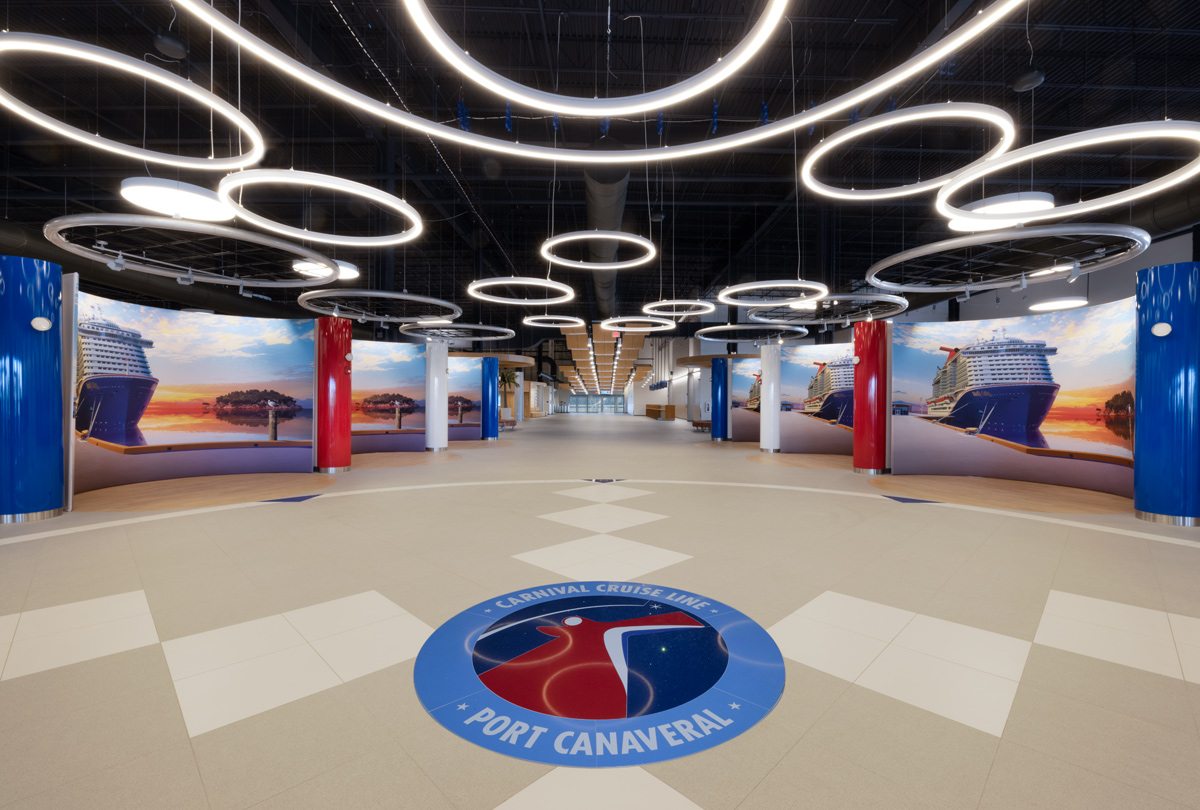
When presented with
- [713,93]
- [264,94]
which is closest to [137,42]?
[264,94]

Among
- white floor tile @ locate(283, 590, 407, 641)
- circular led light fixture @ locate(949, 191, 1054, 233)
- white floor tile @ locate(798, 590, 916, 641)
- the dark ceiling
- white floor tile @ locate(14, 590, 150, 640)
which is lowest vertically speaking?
white floor tile @ locate(14, 590, 150, 640)

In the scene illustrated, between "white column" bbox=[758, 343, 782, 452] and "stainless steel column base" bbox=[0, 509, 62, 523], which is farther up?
"white column" bbox=[758, 343, 782, 452]

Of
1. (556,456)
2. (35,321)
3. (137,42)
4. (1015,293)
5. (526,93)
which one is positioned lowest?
(556,456)

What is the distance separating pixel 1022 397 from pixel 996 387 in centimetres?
49

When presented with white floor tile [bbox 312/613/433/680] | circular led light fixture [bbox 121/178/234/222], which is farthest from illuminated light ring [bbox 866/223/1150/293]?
circular led light fixture [bbox 121/178/234/222]

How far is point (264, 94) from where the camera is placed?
1077 cm

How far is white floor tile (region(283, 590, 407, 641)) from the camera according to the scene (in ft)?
10.9

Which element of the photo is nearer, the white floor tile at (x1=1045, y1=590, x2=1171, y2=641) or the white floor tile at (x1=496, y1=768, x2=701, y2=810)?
the white floor tile at (x1=496, y1=768, x2=701, y2=810)

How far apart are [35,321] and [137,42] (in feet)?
21.3

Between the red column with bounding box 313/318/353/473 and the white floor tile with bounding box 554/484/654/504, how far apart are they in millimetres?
6110

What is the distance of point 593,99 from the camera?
4.83 m

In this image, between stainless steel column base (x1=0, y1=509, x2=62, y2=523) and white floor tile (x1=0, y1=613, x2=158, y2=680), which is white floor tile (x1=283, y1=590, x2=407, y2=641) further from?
stainless steel column base (x1=0, y1=509, x2=62, y2=523)

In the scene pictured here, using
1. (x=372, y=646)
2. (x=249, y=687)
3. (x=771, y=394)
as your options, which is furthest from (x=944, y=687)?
(x=771, y=394)

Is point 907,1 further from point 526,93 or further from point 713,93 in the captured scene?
point 526,93
